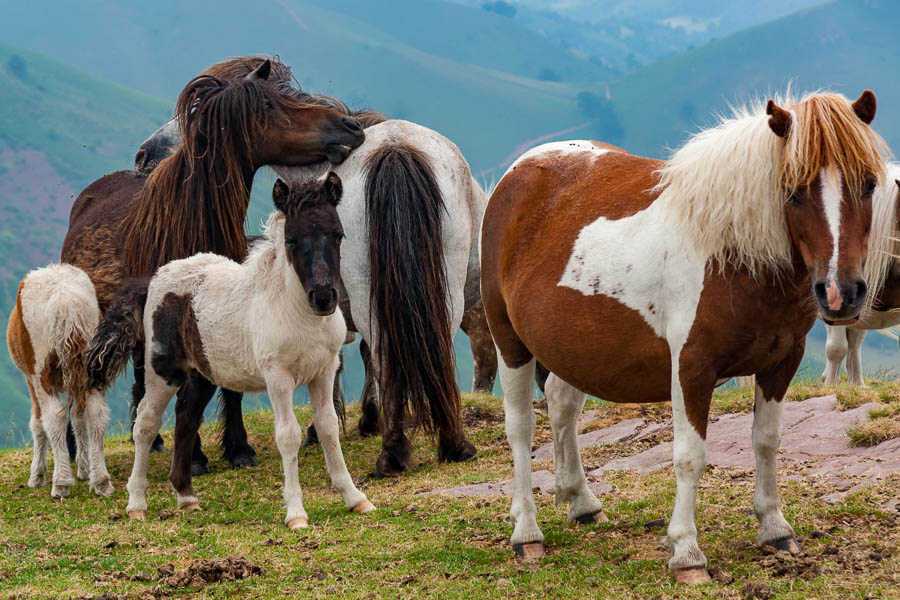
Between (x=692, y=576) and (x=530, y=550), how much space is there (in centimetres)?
103

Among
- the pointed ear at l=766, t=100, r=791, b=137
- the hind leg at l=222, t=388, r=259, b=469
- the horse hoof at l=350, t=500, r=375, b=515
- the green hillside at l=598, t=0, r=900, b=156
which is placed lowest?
the horse hoof at l=350, t=500, r=375, b=515

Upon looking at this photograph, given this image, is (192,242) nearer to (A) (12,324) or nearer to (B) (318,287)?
(A) (12,324)

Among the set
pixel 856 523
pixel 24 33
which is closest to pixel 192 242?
pixel 856 523

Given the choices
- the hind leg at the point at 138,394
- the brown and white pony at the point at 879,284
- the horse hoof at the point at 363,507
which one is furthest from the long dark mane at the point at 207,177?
the brown and white pony at the point at 879,284

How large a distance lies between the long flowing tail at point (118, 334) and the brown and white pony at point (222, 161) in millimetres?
1390

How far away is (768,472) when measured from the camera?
4379mm

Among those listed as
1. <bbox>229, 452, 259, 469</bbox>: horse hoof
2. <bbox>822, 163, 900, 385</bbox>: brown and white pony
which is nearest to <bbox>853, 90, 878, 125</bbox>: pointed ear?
<bbox>822, 163, 900, 385</bbox>: brown and white pony

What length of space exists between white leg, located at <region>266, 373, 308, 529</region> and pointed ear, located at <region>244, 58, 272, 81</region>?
347 centimetres

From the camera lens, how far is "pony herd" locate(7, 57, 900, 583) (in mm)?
3873

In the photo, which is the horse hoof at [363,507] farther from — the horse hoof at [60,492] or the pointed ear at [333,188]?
the horse hoof at [60,492]

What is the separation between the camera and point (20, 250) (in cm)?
8362

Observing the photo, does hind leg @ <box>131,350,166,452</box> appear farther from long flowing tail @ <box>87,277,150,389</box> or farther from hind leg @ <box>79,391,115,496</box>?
long flowing tail @ <box>87,277,150,389</box>

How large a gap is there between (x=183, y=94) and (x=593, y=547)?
18.4 ft

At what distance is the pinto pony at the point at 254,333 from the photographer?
5.82 metres
